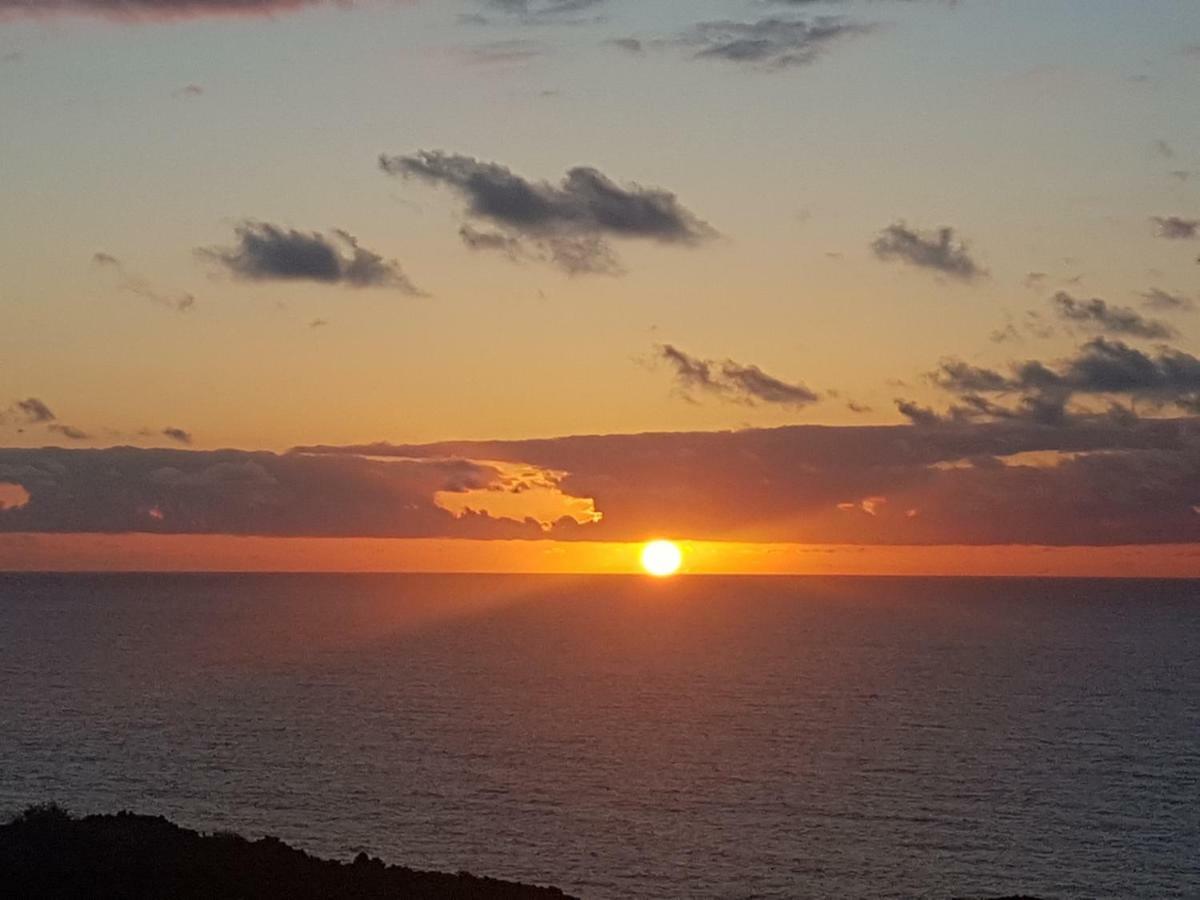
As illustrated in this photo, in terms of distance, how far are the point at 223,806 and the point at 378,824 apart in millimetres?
11401

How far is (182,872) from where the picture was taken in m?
49.0

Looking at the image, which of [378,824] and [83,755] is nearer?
[378,824]

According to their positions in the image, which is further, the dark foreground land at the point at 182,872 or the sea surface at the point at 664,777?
the sea surface at the point at 664,777

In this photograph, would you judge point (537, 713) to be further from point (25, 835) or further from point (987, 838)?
point (25, 835)

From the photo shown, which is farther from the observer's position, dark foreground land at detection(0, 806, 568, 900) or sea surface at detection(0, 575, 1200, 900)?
sea surface at detection(0, 575, 1200, 900)

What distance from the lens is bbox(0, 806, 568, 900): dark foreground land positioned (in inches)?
1861

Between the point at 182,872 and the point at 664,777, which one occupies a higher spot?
the point at 664,777

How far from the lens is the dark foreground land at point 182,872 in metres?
47.3

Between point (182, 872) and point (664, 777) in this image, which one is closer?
point (182, 872)

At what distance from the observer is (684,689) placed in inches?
6875

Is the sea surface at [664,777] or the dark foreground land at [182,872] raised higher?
the sea surface at [664,777]

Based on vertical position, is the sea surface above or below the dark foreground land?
above

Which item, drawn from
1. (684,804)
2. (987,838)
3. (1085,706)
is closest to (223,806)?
(684,804)

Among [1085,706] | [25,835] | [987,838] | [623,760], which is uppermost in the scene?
[1085,706]
